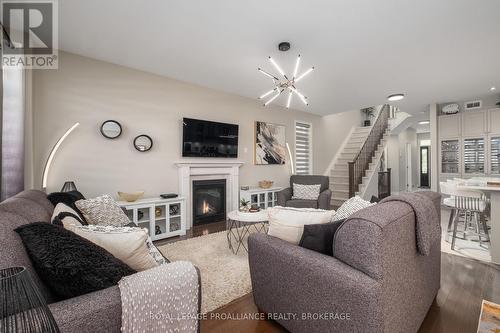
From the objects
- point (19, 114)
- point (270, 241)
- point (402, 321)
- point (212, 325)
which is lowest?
point (212, 325)

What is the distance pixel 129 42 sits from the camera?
108 inches

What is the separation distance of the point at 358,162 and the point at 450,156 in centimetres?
200

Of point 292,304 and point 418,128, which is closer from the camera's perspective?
point 292,304

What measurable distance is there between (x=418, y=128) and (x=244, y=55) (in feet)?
30.6

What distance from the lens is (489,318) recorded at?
5.55 ft

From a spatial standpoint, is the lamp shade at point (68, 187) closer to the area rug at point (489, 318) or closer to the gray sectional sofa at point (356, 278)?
the gray sectional sofa at point (356, 278)

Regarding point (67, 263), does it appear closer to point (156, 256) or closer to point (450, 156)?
point (156, 256)

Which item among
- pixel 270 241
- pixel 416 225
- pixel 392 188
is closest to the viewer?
pixel 416 225

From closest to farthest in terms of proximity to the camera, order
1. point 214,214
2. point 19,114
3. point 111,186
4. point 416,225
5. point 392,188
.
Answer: point 416,225 → point 19,114 → point 111,186 → point 214,214 → point 392,188

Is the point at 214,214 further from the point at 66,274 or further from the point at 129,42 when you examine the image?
the point at 66,274

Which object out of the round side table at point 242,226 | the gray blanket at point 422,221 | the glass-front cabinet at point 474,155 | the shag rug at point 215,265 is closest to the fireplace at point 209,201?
the round side table at point 242,226

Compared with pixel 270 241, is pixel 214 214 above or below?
below

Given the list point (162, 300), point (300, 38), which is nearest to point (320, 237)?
point (162, 300)

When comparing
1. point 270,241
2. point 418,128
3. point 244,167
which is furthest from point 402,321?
point 418,128
